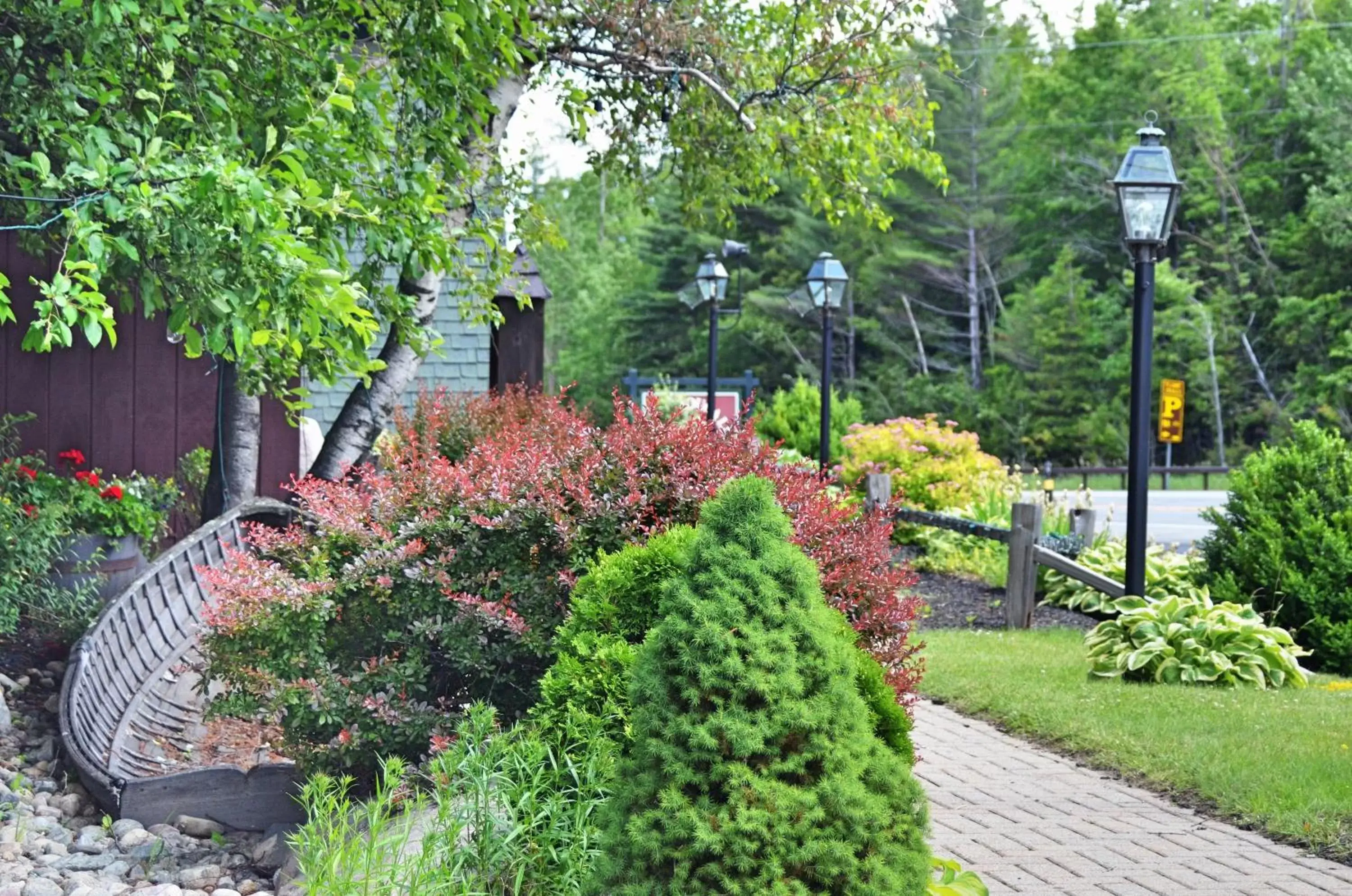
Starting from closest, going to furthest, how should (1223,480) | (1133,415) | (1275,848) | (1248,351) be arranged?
1. (1275,848)
2. (1133,415)
3. (1223,480)
4. (1248,351)

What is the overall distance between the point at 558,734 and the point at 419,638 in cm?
120

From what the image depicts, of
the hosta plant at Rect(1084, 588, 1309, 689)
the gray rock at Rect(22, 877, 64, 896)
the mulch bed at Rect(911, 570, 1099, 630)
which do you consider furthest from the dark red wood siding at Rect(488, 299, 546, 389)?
the gray rock at Rect(22, 877, 64, 896)

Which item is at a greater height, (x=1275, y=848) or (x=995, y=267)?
(x=995, y=267)

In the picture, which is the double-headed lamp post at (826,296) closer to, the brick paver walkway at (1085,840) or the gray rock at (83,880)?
the brick paver walkway at (1085,840)

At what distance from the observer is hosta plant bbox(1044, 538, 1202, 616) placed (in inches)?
408

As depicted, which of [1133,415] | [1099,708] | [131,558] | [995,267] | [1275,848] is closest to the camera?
[1275,848]

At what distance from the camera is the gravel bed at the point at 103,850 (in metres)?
4.95

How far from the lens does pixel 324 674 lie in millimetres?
5152

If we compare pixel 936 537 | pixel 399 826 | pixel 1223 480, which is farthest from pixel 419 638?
pixel 1223 480

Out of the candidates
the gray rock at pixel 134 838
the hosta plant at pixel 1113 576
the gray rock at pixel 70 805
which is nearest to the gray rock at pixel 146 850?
the gray rock at pixel 134 838

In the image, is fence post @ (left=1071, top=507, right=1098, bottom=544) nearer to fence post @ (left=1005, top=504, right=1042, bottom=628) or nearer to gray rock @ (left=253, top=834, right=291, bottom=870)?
fence post @ (left=1005, top=504, right=1042, bottom=628)

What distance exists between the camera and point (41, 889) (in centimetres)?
480

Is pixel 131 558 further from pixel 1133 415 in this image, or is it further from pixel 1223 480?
pixel 1223 480

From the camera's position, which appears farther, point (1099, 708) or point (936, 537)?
point (936, 537)
